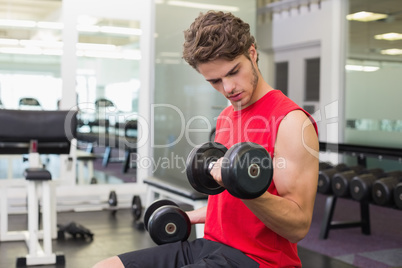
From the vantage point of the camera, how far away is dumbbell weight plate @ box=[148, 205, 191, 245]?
145cm

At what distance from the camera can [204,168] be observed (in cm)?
129

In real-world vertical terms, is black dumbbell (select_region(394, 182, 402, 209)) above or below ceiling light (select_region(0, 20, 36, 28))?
below

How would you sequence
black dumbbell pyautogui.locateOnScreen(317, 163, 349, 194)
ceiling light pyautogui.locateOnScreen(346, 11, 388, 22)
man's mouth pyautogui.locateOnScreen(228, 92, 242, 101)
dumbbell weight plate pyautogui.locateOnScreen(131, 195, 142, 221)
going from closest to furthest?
man's mouth pyautogui.locateOnScreen(228, 92, 242, 101)
black dumbbell pyautogui.locateOnScreen(317, 163, 349, 194)
dumbbell weight plate pyautogui.locateOnScreen(131, 195, 142, 221)
ceiling light pyautogui.locateOnScreen(346, 11, 388, 22)

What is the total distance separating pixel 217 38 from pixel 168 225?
1.93ft

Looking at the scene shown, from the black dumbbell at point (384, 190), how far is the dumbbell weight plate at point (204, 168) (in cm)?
223

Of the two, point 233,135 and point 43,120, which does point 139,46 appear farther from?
point 233,135

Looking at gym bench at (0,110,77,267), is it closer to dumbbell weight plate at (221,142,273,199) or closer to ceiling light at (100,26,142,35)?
ceiling light at (100,26,142,35)

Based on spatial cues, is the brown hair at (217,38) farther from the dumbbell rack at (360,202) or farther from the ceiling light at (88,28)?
the ceiling light at (88,28)

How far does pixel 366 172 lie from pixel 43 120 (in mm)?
2371

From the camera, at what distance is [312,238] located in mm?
3660

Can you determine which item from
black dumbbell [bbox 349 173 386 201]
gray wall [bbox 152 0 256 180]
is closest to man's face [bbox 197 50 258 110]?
black dumbbell [bbox 349 173 386 201]

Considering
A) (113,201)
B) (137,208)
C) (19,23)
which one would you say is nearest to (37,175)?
(137,208)

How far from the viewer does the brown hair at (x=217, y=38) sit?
1193mm

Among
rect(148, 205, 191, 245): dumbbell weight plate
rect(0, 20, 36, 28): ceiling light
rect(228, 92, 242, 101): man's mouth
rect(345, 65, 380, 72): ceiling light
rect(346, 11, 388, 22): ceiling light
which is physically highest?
rect(346, 11, 388, 22): ceiling light
